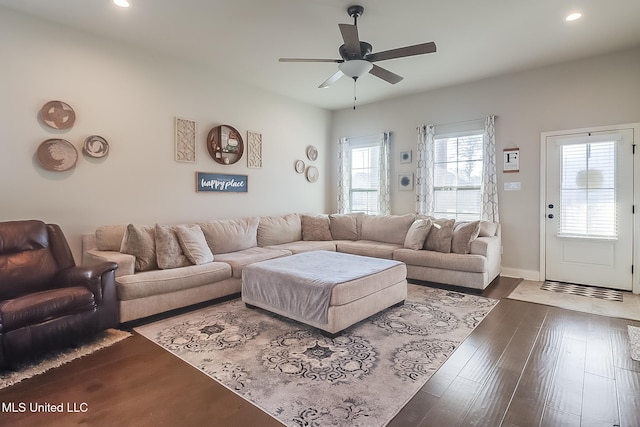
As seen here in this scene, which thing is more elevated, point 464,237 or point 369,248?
point 464,237

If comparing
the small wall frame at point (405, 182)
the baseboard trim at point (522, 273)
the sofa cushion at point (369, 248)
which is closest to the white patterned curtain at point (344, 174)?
the small wall frame at point (405, 182)

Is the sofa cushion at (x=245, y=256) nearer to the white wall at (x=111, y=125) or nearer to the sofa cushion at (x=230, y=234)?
the sofa cushion at (x=230, y=234)

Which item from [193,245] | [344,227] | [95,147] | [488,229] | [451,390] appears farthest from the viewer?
[344,227]

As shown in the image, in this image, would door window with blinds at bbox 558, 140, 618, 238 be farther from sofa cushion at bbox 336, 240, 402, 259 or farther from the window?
the window

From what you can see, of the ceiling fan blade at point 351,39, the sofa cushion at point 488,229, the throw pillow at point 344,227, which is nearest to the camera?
the ceiling fan blade at point 351,39

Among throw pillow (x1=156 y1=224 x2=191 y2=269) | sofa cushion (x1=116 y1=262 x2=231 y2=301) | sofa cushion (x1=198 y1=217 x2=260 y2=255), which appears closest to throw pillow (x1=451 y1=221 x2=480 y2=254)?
sofa cushion (x1=198 y1=217 x2=260 y2=255)

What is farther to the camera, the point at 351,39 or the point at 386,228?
the point at 386,228

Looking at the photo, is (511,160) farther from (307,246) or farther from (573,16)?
(307,246)

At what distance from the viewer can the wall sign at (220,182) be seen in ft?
15.2

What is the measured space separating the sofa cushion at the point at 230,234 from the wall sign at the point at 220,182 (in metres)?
0.51

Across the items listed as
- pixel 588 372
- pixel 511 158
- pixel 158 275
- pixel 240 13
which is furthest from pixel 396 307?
pixel 240 13

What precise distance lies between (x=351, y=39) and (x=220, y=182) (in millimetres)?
2855

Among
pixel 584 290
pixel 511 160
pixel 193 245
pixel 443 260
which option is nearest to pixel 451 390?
pixel 443 260

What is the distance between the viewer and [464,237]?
4.33m
